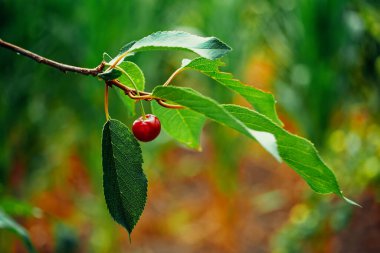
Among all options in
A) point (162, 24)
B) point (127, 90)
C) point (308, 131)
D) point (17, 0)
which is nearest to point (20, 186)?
point (17, 0)

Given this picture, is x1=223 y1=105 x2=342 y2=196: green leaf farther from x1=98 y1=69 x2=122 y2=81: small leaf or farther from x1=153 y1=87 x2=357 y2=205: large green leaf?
x1=98 y1=69 x2=122 y2=81: small leaf

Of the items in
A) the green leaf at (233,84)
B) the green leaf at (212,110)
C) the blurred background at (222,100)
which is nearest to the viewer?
the green leaf at (212,110)

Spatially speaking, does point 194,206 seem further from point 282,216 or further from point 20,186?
point 20,186

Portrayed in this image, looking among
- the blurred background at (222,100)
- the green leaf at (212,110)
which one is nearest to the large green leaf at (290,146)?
the green leaf at (212,110)

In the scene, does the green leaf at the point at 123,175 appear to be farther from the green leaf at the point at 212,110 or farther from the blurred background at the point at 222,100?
the blurred background at the point at 222,100

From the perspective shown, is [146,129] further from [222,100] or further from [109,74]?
[222,100]
